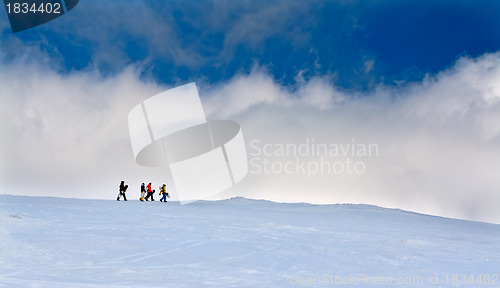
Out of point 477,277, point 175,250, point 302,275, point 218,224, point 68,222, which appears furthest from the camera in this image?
point 218,224

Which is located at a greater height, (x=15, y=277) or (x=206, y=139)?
(x=206, y=139)

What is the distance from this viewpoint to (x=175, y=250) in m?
10.4

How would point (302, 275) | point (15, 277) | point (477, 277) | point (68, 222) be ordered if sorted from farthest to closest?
point (68, 222)
point (477, 277)
point (302, 275)
point (15, 277)

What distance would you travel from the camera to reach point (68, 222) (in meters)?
13.7

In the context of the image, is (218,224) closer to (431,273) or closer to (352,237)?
(352,237)

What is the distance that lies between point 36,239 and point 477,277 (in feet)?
34.1

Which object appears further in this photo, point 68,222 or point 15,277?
point 68,222

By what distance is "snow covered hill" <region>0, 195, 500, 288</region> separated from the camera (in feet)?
26.0

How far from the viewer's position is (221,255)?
10195 mm

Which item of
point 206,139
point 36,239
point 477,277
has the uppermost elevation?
point 206,139

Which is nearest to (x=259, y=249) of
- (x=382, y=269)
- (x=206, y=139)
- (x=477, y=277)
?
(x=382, y=269)

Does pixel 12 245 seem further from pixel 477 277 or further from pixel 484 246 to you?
pixel 484 246

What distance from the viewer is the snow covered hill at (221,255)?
26.0 feet

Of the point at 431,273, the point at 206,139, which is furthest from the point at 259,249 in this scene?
the point at 206,139
